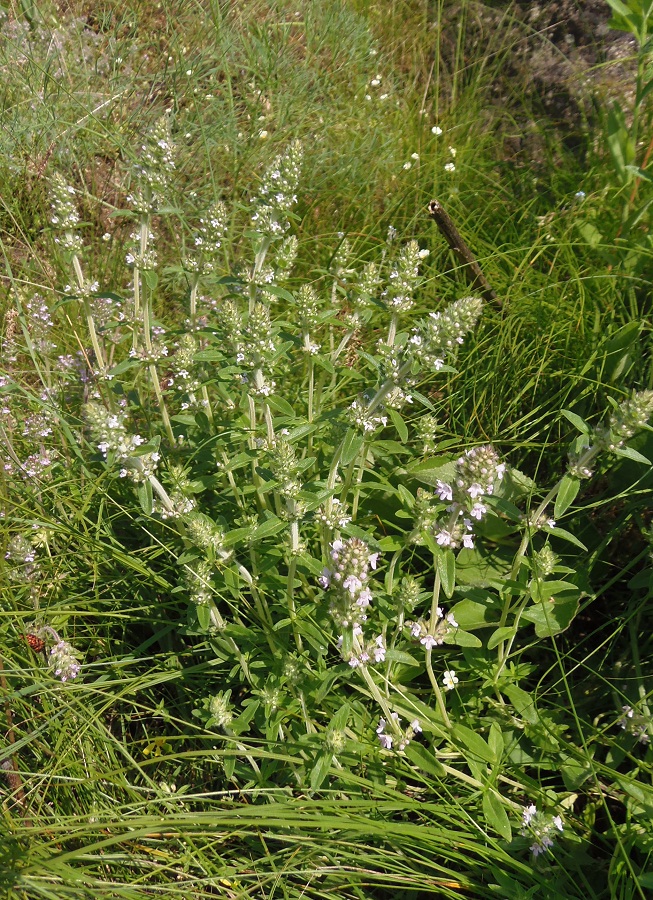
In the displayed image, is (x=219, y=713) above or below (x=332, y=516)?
below

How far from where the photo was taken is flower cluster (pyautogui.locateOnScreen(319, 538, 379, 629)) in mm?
1975

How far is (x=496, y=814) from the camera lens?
228cm

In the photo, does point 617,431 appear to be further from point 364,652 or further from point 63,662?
point 63,662

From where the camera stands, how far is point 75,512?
2.93 meters

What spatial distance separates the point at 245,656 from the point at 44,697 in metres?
0.72

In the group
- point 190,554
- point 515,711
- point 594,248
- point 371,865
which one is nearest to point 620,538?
point 515,711

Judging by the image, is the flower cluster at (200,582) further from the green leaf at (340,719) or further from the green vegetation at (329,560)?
the green leaf at (340,719)

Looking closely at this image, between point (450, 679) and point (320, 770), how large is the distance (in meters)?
0.58

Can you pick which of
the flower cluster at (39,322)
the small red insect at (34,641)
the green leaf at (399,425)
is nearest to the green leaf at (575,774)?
the green leaf at (399,425)

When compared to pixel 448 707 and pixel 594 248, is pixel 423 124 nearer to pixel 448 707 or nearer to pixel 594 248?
pixel 594 248

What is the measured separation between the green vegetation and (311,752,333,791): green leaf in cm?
1

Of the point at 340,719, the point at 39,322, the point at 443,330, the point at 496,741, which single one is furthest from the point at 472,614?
the point at 39,322

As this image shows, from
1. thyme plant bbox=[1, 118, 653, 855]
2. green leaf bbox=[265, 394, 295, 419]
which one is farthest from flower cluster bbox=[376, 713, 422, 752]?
green leaf bbox=[265, 394, 295, 419]

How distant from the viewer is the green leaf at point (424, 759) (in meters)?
2.32
